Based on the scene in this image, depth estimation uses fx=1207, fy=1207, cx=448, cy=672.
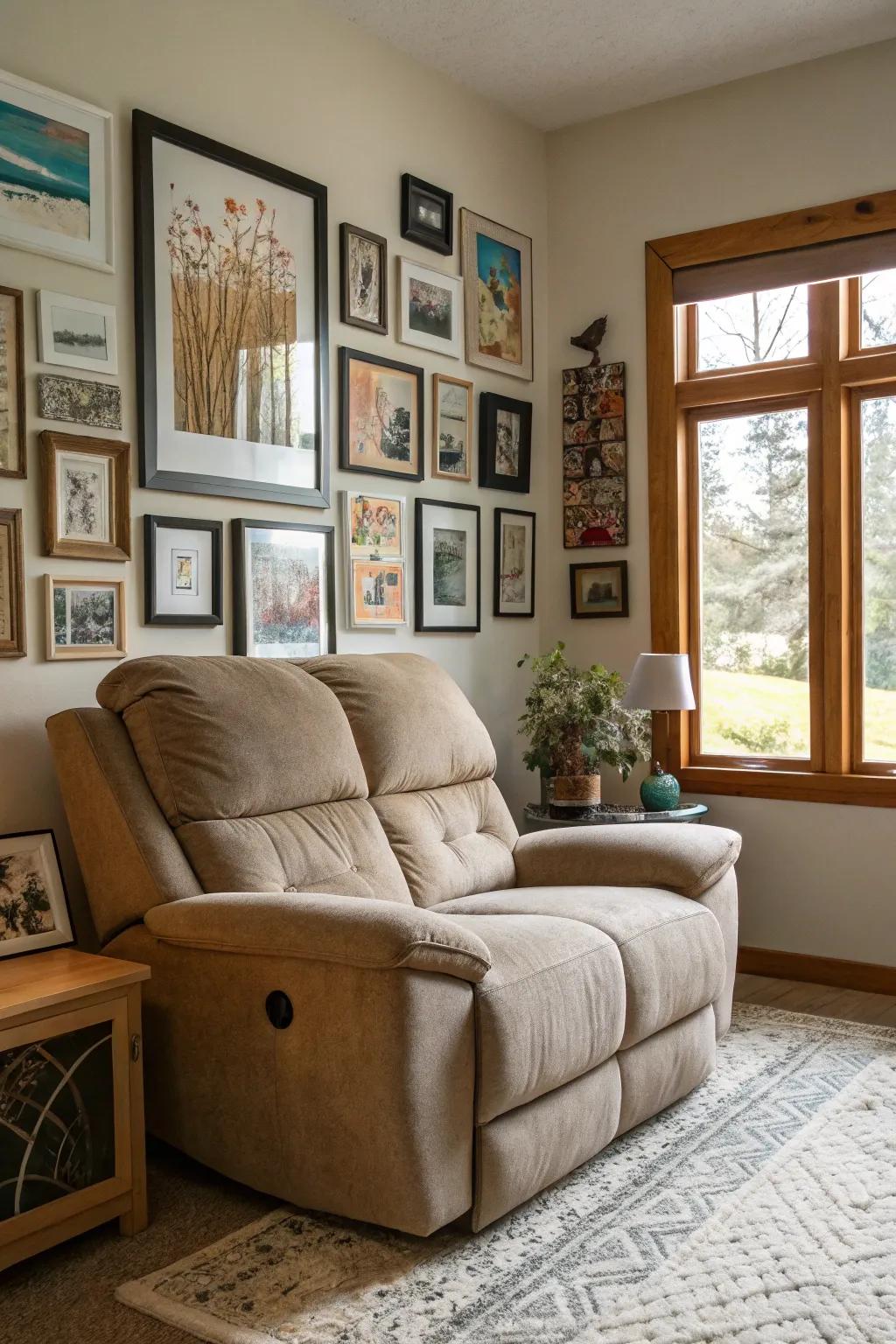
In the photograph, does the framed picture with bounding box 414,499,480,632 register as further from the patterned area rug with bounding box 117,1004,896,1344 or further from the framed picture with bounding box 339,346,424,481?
the patterned area rug with bounding box 117,1004,896,1344

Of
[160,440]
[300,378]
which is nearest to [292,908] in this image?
[160,440]

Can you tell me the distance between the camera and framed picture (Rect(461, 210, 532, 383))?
415 cm

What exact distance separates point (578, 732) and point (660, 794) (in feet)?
1.12

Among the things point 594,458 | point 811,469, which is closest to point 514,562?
point 594,458

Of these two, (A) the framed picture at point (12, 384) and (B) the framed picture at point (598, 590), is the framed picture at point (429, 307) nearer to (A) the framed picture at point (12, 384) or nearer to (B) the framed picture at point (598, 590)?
(B) the framed picture at point (598, 590)

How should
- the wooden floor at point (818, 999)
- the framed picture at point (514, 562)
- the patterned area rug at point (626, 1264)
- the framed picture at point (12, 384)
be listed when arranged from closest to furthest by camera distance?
the patterned area rug at point (626, 1264) → the framed picture at point (12, 384) → the wooden floor at point (818, 999) → the framed picture at point (514, 562)

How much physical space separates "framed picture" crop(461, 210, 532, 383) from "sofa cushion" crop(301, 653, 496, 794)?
137cm

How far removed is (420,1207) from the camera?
6.72 ft

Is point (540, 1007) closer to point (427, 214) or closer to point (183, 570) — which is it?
point (183, 570)

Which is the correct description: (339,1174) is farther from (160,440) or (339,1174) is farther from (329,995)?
(160,440)

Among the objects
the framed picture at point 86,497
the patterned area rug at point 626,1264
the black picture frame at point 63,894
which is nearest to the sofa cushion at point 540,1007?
the patterned area rug at point 626,1264

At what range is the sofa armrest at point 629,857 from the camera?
3016mm

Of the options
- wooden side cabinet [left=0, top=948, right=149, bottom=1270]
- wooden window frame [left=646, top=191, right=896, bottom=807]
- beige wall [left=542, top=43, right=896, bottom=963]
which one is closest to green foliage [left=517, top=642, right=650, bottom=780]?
wooden window frame [left=646, top=191, right=896, bottom=807]

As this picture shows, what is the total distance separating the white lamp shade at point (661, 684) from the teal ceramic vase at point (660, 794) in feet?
0.81
